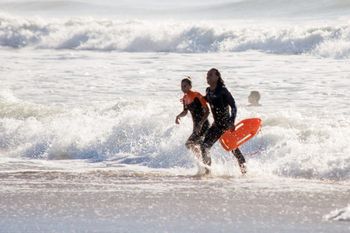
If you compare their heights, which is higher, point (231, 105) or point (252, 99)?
point (231, 105)

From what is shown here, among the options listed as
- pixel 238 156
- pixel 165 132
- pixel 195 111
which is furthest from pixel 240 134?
pixel 165 132

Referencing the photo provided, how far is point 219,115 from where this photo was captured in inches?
526

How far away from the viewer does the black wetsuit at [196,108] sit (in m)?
13.5

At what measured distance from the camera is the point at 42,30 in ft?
127

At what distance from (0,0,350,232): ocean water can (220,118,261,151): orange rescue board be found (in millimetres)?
464

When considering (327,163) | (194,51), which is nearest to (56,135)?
(327,163)

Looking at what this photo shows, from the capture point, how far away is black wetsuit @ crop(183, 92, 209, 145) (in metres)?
13.5

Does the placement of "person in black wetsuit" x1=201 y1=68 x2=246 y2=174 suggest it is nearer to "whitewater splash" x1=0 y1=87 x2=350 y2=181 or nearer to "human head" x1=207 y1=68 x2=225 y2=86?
"human head" x1=207 y1=68 x2=225 y2=86

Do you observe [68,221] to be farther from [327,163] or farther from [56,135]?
[56,135]

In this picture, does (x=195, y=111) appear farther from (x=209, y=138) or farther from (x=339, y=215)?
(x=339, y=215)

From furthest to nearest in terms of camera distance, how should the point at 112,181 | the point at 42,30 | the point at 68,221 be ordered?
the point at 42,30, the point at 112,181, the point at 68,221

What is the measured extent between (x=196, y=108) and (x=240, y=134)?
2.43 ft

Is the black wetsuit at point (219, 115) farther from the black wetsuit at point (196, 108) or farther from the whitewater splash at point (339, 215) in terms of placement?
the whitewater splash at point (339, 215)

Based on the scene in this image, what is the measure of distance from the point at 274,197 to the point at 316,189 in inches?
30.6
